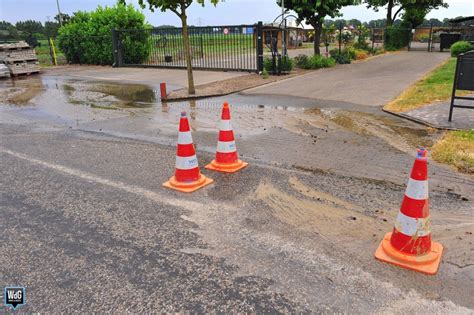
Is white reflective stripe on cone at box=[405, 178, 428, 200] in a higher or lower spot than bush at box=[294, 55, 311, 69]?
lower

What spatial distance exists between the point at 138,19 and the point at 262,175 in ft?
64.1

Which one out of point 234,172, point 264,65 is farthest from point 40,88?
point 234,172

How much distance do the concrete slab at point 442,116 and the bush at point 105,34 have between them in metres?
16.9

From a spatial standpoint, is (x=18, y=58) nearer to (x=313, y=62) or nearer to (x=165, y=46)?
(x=165, y=46)

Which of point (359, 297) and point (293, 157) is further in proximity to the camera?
point (293, 157)

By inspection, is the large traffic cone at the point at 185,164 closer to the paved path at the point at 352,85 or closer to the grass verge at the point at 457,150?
the grass verge at the point at 457,150

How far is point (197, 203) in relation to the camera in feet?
14.0

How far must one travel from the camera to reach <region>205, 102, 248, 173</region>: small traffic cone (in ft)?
17.2

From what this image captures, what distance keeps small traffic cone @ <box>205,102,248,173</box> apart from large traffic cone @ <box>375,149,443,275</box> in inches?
101

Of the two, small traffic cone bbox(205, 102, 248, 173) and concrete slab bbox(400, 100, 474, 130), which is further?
concrete slab bbox(400, 100, 474, 130)

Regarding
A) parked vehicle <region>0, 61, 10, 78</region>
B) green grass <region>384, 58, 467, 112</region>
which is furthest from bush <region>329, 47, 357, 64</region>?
parked vehicle <region>0, 61, 10, 78</region>

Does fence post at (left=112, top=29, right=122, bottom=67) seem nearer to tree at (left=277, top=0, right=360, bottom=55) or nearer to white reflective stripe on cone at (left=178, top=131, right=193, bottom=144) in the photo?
tree at (left=277, top=0, right=360, bottom=55)

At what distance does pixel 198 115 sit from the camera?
898cm

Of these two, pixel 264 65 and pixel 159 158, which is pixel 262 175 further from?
pixel 264 65
